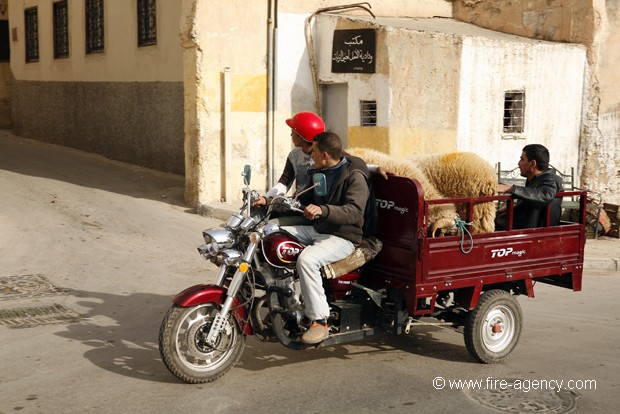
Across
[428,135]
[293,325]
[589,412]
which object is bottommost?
[589,412]

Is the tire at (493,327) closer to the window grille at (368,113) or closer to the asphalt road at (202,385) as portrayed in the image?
the asphalt road at (202,385)

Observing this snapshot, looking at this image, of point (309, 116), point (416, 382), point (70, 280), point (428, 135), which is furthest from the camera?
point (428, 135)

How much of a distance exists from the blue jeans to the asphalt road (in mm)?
544

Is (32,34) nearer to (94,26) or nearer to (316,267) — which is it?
(94,26)

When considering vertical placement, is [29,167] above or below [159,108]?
below

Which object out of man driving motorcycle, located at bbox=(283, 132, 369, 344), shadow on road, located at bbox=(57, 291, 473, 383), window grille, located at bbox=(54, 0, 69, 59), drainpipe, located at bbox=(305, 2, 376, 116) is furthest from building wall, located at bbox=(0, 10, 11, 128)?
man driving motorcycle, located at bbox=(283, 132, 369, 344)

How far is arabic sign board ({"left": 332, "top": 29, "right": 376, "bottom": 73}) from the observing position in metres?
12.8

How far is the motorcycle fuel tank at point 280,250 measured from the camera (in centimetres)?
562

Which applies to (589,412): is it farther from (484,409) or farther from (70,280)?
(70,280)

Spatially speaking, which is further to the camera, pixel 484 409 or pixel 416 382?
pixel 416 382

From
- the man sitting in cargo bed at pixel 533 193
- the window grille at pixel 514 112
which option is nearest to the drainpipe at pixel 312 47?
the window grille at pixel 514 112

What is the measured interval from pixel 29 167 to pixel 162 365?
35.9ft

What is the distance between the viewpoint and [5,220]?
10914mm

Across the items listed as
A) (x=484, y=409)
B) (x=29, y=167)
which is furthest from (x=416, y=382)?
(x=29, y=167)
